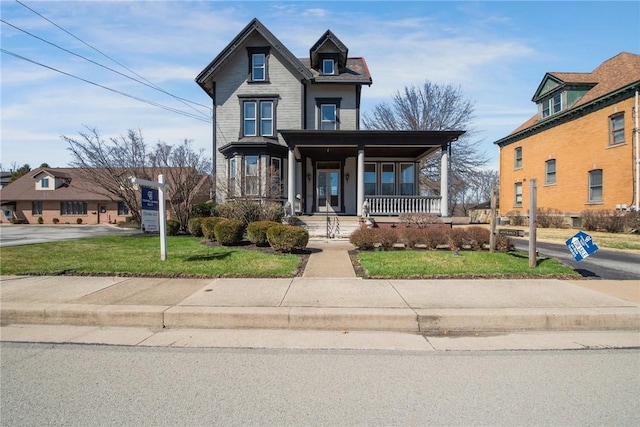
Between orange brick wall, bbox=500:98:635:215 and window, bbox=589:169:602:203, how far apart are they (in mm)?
239

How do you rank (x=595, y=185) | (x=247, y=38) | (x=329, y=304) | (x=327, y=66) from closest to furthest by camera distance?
(x=329, y=304) → (x=247, y=38) → (x=327, y=66) → (x=595, y=185)

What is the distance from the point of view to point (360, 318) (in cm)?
510

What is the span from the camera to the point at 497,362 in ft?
13.0

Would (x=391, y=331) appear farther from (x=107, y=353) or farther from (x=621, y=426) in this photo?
(x=107, y=353)

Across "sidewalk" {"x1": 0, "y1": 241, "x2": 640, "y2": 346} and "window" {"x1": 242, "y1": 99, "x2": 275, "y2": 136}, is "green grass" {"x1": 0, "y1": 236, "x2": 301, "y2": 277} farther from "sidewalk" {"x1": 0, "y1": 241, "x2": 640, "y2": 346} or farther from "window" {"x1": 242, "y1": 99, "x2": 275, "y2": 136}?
"window" {"x1": 242, "y1": 99, "x2": 275, "y2": 136}

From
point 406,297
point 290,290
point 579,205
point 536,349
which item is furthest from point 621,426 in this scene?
point 579,205

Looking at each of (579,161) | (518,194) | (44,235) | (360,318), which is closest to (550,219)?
(579,161)

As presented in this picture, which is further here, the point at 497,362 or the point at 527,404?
the point at 497,362

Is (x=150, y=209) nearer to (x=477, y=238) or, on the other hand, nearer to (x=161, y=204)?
(x=161, y=204)

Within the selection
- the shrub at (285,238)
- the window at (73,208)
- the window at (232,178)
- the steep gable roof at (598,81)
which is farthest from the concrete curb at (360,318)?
the window at (73,208)

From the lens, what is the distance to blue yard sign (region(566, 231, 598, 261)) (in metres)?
7.25

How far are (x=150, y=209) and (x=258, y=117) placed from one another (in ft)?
38.6

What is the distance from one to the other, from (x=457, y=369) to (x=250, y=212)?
10.5 meters

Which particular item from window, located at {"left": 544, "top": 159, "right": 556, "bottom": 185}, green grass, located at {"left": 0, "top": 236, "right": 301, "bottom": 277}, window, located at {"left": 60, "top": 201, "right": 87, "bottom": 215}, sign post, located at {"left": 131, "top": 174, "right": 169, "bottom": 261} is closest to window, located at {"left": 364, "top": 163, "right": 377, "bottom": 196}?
green grass, located at {"left": 0, "top": 236, "right": 301, "bottom": 277}
